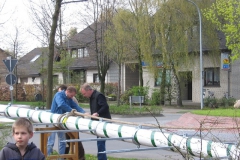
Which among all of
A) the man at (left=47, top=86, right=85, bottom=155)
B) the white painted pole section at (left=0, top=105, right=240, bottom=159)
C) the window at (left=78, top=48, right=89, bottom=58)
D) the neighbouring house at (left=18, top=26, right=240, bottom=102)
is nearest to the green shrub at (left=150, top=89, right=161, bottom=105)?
the neighbouring house at (left=18, top=26, right=240, bottom=102)

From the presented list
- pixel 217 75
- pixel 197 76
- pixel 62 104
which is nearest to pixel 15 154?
pixel 62 104

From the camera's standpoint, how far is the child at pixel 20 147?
4484mm

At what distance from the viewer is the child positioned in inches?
177

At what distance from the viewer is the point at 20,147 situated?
4.53 meters

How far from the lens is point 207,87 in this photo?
38406 mm

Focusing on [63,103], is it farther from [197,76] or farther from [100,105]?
[197,76]

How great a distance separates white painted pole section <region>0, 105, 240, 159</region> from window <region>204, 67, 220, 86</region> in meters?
28.8

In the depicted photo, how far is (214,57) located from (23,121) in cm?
3265

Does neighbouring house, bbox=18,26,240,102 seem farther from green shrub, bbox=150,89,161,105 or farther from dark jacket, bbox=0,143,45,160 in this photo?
dark jacket, bbox=0,143,45,160

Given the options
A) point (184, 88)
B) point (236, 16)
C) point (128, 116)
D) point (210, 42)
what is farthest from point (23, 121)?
point (184, 88)

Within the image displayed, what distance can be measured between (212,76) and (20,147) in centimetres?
3489

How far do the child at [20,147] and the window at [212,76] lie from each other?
33.8m

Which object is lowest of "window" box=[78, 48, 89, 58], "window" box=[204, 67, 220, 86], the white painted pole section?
the white painted pole section

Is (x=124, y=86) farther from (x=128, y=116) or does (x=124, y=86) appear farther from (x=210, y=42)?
(x=128, y=116)
